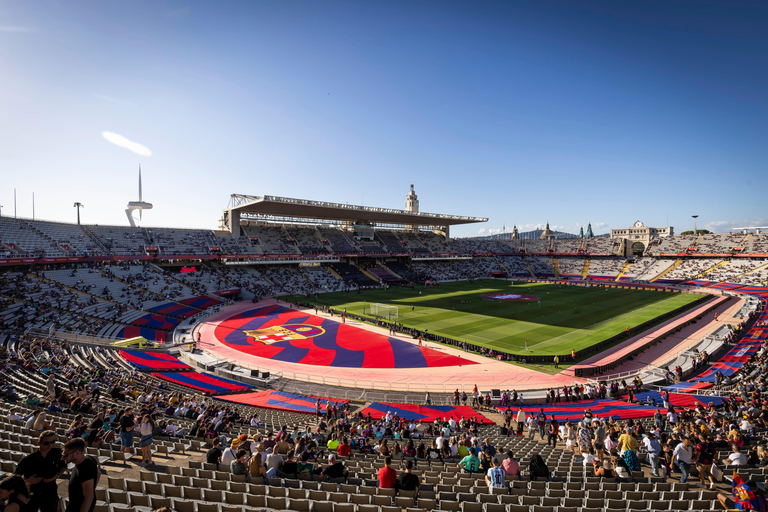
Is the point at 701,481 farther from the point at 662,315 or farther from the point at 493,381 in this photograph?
the point at 662,315

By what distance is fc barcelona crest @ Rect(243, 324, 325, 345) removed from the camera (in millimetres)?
37125

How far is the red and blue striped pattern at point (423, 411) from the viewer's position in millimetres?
19891

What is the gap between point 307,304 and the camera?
53781mm

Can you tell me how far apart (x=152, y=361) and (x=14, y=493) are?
2683 centimetres

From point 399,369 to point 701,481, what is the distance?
21.8 metres

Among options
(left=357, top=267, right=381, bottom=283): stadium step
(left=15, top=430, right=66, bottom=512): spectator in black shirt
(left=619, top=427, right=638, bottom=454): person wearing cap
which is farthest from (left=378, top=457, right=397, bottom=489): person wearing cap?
(left=357, top=267, right=381, bottom=283): stadium step

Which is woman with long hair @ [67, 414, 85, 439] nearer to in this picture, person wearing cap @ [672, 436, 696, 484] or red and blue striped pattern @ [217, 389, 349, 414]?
red and blue striped pattern @ [217, 389, 349, 414]

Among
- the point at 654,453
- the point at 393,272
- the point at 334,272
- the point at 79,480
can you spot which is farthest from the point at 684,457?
the point at 393,272

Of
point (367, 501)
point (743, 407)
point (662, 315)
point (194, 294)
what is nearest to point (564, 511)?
point (367, 501)

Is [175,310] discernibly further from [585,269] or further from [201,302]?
[585,269]

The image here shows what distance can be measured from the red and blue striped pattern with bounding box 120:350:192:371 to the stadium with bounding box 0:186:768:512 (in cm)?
29

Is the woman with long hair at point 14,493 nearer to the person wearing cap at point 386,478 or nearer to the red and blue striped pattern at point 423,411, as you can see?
the person wearing cap at point 386,478

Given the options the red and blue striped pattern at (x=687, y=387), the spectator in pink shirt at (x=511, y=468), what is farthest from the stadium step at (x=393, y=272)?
the spectator in pink shirt at (x=511, y=468)

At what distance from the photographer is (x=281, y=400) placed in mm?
22531
